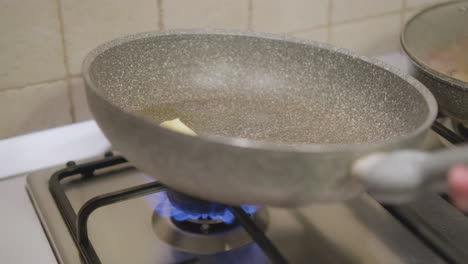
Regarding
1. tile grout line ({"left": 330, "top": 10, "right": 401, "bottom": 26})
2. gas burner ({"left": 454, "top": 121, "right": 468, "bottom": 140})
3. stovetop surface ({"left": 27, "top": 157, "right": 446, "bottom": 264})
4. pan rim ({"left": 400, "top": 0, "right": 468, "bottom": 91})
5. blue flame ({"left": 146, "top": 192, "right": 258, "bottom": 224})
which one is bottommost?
stovetop surface ({"left": 27, "top": 157, "right": 446, "bottom": 264})

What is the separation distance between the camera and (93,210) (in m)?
0.60

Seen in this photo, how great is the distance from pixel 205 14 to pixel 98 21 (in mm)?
140

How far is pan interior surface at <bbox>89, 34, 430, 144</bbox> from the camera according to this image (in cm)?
62

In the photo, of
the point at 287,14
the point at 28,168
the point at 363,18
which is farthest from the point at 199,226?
the point at 363,18

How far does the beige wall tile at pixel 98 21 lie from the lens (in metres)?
0.70

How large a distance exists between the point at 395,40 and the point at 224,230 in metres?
0.50

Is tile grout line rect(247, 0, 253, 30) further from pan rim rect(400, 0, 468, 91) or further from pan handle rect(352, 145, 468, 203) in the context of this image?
pan handle rect(352, 145, 468, 203)

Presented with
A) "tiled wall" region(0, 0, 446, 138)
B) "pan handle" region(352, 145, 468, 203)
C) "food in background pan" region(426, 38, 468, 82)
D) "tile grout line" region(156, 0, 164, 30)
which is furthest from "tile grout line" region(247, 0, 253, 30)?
"pan handle" region(352, 145, 468, 203)

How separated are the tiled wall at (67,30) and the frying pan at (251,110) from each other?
10cm

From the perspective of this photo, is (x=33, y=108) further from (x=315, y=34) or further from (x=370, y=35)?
(x=370, y=35)

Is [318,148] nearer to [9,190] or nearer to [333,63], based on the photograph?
[333,63]

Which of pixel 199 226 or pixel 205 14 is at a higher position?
pixel 205 14

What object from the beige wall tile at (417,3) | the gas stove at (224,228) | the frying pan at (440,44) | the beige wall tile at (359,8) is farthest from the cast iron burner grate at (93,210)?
the beige wall tile at (417,3)

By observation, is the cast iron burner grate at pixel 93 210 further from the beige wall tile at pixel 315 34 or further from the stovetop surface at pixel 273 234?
the beige wall tile at pixel 315 34
